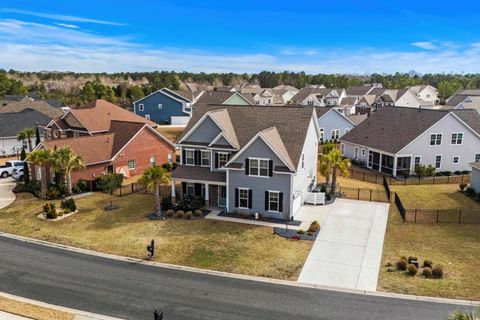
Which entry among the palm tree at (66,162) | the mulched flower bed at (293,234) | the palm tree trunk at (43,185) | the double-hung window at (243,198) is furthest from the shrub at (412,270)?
the palm tree trunk at (43,185)

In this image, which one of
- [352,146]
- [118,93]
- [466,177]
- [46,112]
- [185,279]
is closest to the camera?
[185,279]

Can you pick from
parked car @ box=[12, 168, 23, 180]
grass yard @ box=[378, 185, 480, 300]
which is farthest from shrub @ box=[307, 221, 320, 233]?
parked car @ box=[12, 168, 23, 180]

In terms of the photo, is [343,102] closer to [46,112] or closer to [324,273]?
[46,112]

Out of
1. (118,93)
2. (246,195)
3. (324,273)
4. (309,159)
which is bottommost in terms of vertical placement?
(324,273)

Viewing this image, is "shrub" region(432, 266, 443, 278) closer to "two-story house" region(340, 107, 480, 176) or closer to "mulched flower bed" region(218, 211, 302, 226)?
"mulched flower bed" region(218, 211, 302, 226)

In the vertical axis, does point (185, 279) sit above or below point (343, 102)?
below

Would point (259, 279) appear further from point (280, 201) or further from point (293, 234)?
point (280, 201)

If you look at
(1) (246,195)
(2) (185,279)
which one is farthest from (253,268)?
(1) (246,195)
